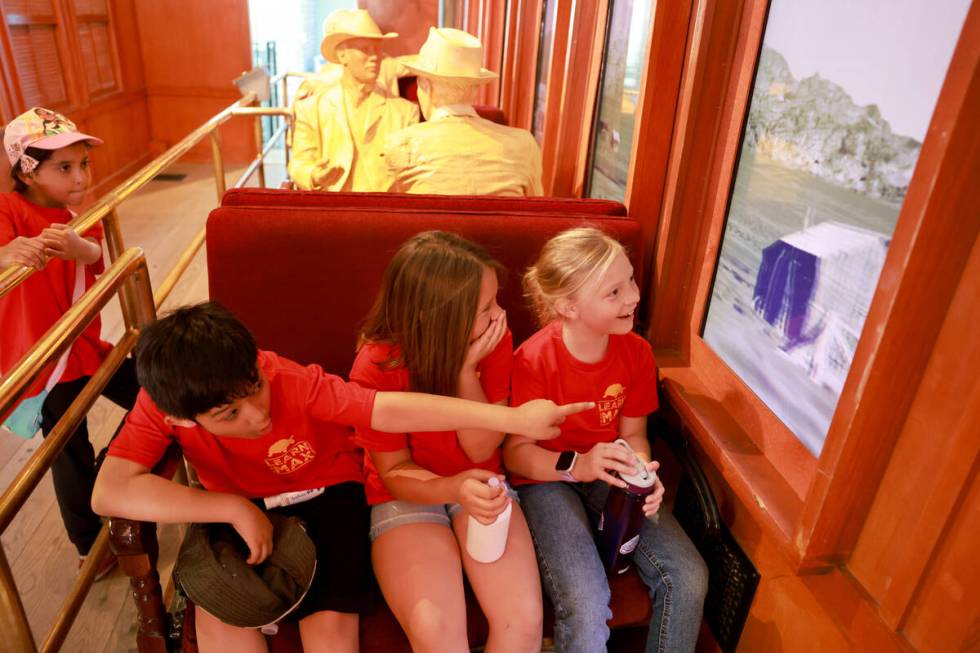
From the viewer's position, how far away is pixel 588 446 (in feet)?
5.44

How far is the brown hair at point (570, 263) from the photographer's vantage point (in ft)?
4.90

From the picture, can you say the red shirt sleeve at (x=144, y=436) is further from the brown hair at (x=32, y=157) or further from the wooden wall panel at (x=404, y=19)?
the wooden wall panel at (x=404, y=19)

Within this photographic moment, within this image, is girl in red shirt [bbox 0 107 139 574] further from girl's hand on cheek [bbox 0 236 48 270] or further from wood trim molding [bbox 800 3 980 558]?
wood trim molding [bbox 800 3 980 558]

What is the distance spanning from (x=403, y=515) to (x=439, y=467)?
0.15 m

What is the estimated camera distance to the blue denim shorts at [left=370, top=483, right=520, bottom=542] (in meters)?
1.44

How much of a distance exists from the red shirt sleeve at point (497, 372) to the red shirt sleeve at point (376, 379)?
0.21 meters

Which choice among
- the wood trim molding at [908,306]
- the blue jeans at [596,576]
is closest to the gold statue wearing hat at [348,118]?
the blue jeans at [596,576]

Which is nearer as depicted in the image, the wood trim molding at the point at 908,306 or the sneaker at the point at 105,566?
the wood trim molding at the point at 908,306

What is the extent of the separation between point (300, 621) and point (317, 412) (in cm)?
41

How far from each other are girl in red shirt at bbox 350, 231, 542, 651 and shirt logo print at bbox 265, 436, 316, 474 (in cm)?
12

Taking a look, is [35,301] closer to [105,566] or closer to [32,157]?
[32,157]

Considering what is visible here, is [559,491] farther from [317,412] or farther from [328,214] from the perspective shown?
[328,214]

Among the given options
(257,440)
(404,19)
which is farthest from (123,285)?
(404,19)

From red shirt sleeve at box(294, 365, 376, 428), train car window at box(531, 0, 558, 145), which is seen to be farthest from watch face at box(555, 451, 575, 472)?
train car window at box(531, 0, 558, 145)
